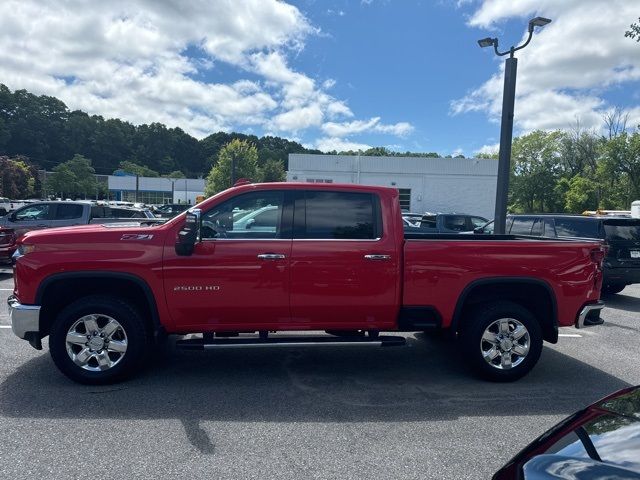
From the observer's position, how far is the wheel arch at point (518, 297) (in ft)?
16.0

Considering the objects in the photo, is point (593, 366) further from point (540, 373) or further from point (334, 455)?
point (334, 455)

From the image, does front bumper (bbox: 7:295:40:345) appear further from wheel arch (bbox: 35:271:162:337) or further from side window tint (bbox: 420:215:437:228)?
side window tint (bbox: 420:215:437:228)

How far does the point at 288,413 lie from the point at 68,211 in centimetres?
1080

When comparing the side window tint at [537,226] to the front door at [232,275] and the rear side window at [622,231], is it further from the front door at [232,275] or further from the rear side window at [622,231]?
the front door at [232,275]

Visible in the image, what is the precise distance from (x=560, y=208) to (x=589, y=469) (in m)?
75.7

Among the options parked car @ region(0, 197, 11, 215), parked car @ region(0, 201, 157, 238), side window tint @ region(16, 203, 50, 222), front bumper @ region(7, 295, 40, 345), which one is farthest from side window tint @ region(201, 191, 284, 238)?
parked car @ region(0, 197, 11, 215)

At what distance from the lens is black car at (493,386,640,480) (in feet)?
5.70

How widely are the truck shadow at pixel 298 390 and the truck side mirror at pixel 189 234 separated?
1376 mm

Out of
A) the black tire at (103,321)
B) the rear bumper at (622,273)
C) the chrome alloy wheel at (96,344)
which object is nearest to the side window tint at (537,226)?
the rear bumper at (622,273)

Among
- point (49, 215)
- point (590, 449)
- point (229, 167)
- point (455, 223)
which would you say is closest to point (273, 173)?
point (229, 167)

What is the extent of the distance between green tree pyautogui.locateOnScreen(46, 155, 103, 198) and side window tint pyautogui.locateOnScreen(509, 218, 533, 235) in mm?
71356

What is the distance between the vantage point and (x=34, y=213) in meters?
12.6

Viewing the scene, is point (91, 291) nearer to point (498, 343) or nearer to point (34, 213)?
point (498, 343)

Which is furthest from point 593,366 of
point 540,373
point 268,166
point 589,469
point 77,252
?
point 268,166
